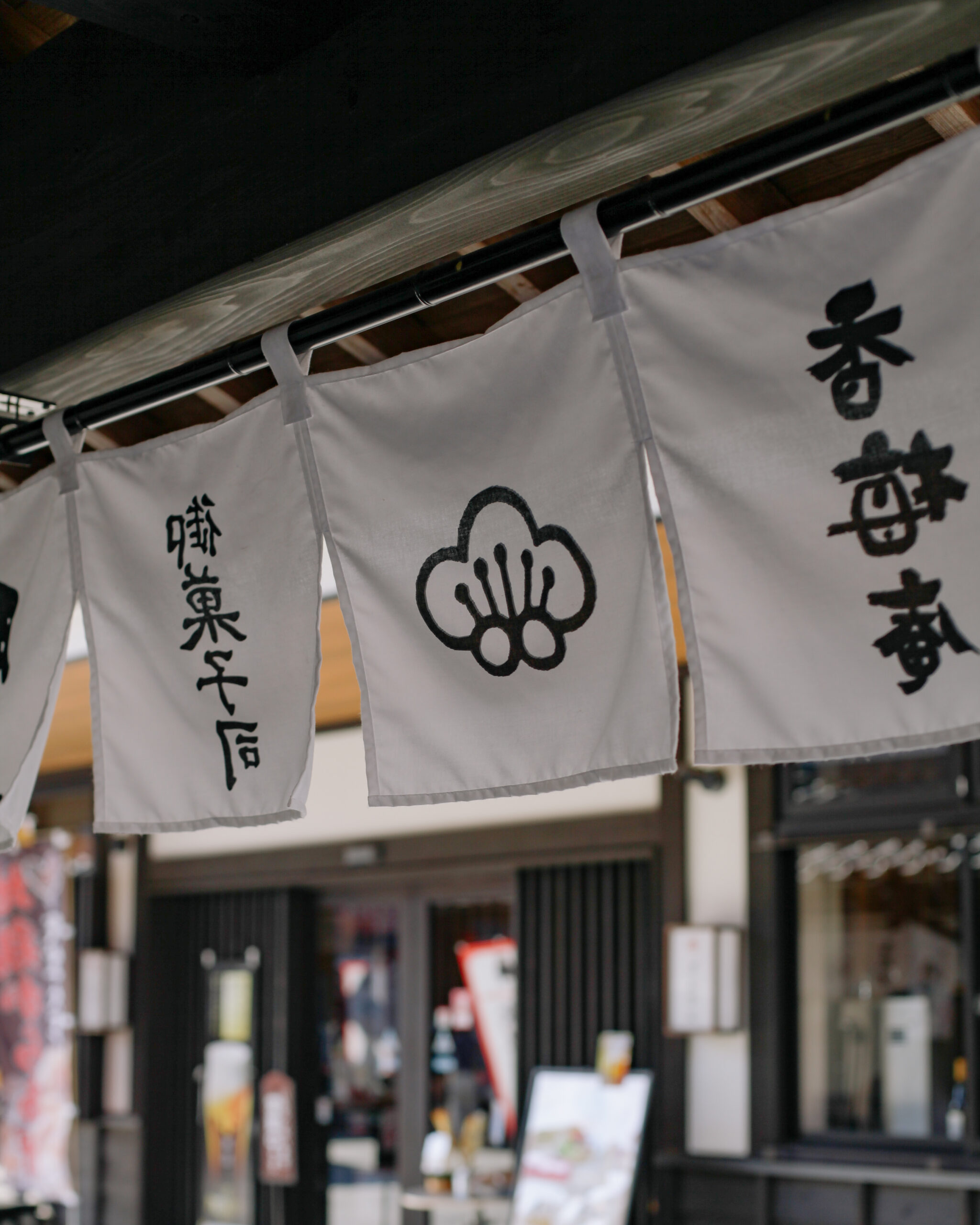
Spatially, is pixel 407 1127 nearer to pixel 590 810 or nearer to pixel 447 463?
pixel 590 810

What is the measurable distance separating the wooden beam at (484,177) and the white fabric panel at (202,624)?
228 mm

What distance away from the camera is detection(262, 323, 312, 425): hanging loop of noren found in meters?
2.58

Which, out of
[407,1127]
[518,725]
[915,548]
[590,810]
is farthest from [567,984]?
[915,548]

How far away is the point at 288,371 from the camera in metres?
2.60

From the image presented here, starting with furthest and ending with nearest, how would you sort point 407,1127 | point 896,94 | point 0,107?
point 407,1127, point 0,107, point 896,94

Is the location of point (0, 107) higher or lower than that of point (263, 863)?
higher

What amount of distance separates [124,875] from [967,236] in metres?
8.60

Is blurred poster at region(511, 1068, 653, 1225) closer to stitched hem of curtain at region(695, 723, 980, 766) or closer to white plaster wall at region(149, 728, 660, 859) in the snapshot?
white plaster wall at region(149, 728, 660, 859)

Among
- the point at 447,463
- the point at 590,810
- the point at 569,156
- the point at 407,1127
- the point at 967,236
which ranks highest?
the point at 569,156

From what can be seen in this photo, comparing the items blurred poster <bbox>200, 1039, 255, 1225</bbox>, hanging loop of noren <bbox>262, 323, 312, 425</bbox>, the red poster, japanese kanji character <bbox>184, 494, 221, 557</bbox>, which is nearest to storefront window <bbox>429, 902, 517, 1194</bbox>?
the red poster

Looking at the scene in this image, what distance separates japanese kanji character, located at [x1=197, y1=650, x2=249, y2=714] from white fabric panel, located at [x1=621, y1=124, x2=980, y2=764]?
3.47ft

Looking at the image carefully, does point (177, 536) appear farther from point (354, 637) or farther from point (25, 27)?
point (25, 27)

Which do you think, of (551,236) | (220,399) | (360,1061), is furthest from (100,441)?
(360,1061)

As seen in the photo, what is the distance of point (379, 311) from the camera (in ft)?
7.92
